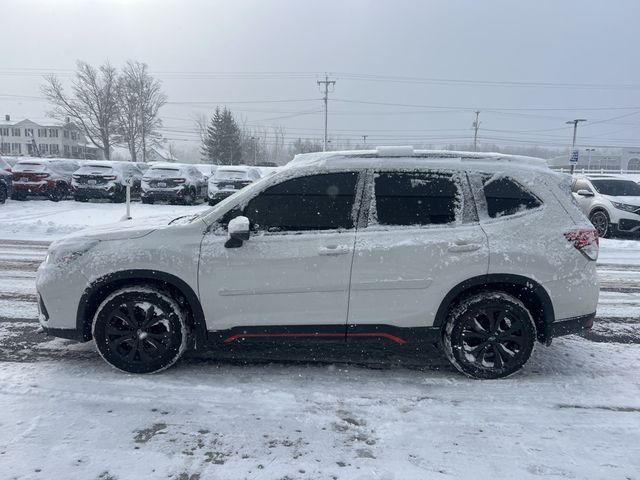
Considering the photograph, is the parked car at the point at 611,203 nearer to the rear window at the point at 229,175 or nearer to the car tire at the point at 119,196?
the rear window at the point at 229,175

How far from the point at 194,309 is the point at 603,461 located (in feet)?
9.77

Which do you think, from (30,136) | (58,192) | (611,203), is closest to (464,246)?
(611,203)

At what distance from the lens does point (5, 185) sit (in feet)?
55.8

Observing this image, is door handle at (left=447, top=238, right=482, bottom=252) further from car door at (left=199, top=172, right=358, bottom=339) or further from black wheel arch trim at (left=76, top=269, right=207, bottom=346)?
black wheel arch trim at (left=76, top=269, right=207, bottom=346)

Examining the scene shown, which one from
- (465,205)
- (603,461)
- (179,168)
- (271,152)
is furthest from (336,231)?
(271,152)

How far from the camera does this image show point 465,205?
12.9 ft

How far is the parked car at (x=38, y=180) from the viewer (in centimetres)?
1844

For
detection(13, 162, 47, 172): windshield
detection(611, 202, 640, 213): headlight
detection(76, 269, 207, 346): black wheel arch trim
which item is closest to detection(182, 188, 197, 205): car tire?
detection(13, 162, 47, 172): windshield

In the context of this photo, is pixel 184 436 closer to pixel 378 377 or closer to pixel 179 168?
pixel 378 377

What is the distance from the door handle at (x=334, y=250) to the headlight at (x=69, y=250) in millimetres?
1854

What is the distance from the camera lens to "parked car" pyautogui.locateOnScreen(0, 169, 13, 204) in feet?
55.5

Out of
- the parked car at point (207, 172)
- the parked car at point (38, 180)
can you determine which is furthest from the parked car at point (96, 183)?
the parked car at point (207, 172)

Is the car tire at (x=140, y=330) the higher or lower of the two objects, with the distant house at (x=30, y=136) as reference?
lower

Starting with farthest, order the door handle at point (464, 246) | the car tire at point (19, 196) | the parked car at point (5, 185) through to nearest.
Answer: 1. the car tire at point (19, 196)
2. the parked car at point (5, 185)
3. the door handle at point (464, 246)
